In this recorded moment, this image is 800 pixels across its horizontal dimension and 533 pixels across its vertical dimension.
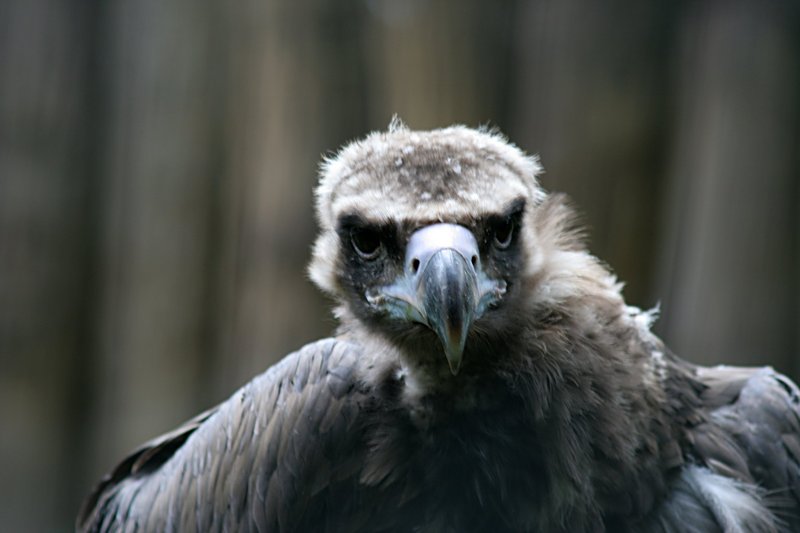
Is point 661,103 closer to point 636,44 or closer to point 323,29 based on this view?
point 636,44

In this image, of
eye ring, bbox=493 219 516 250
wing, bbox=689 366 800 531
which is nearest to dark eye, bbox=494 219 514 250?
eye ring, bbox=493 219 516 250

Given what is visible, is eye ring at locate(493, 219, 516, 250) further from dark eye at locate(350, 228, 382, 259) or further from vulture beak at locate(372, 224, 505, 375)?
dark eye at locate(350, 228, 382, 259)

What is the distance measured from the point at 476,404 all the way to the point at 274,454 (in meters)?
0.53

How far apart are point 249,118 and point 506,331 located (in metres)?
2.29

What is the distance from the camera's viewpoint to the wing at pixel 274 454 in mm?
2504

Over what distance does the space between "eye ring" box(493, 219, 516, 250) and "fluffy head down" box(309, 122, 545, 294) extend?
0.05m

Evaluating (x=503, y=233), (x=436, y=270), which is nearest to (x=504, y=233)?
(x=503, y=233)

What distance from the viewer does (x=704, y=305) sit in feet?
12.6

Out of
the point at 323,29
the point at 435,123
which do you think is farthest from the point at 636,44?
the point at 323,29

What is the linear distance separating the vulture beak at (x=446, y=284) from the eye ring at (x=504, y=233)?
10cm

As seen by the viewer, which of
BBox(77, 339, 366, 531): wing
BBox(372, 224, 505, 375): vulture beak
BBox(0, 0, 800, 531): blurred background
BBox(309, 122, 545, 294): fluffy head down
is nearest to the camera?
BBox(372, 224, 505, 375): vulture beak

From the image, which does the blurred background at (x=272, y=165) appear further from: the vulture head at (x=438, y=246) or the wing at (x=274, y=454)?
the wing at (x=274, y=454)

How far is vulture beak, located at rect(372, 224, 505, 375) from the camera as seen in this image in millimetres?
2047

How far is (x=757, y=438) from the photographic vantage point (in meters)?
2.73
